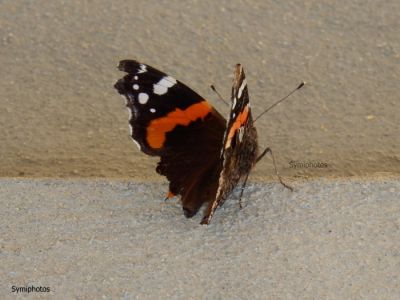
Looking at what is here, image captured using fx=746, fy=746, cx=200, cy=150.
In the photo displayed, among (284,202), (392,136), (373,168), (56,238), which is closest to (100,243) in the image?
(56,238)

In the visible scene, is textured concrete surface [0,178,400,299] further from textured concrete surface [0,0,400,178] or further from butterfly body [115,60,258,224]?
textured concrete surface [0,0,400,178]

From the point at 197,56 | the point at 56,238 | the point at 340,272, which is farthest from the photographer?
the point at 197,56

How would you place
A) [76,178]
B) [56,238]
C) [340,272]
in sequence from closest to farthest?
[340,272]
[56,238]
[76,178]

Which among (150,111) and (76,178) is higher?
(150,111)

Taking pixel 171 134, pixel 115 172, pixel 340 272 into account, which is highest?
pixel 171 134

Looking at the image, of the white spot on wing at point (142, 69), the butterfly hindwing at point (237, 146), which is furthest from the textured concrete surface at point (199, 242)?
the white spot on wing at point (142, 69)

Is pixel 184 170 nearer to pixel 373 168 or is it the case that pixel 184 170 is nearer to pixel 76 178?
pixel 76 178

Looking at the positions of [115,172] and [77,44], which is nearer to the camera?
[115,172]
